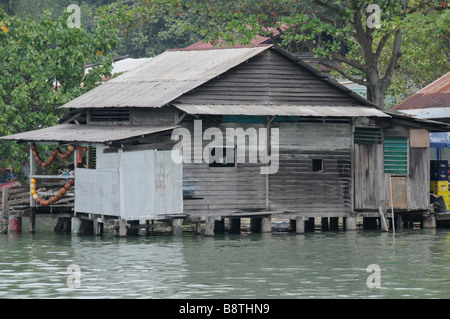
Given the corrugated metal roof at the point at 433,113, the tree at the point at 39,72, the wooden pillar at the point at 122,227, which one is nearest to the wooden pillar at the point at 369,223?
the corrugated metal roof at the point at 433,113

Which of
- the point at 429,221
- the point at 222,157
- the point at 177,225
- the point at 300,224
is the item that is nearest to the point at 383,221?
the point at 429,221

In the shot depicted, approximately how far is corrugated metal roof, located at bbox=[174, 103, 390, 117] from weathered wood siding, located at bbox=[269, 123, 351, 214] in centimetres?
59

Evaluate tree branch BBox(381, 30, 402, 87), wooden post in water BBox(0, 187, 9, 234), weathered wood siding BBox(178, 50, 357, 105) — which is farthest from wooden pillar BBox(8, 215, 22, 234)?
tree branch BBox(381, 30, 402, 87)

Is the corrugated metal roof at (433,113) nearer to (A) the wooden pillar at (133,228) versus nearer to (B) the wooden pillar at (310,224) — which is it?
(B) the wooden pillar at (310,224)

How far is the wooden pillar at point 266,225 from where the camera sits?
33.7 m

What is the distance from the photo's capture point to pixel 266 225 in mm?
33781

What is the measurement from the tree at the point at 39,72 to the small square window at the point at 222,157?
7844 millimetres

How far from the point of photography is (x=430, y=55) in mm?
47031

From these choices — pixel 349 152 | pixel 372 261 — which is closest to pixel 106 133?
pixel 349 152

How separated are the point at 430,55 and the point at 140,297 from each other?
29.1m
